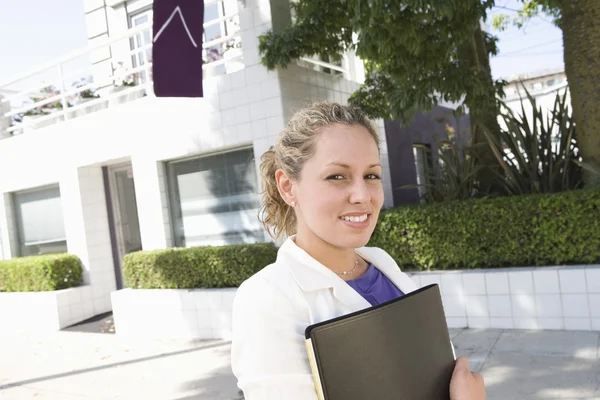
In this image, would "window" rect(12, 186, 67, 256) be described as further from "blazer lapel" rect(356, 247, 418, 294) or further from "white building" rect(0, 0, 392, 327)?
"blazer lapel" rect(356, 247, 418, 294)

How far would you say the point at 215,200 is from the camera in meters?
7.62

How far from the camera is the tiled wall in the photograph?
490cm

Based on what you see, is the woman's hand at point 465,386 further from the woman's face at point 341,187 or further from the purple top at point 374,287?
the woman's face at point 341,187

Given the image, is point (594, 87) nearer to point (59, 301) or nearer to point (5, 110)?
point (59, 301)

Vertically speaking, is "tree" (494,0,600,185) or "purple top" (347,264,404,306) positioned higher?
"tree" (494,0,600,185)

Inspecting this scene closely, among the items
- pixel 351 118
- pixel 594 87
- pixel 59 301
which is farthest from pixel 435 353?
pixel 59 301

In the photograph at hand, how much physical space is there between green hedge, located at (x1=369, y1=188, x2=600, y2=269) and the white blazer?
448 centimetres

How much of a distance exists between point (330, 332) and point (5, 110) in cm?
1143

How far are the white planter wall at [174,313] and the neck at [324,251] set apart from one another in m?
5.01

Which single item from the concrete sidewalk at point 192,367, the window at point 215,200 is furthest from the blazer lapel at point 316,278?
the window at point 215,200

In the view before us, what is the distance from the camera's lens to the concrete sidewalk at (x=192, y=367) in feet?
13.2

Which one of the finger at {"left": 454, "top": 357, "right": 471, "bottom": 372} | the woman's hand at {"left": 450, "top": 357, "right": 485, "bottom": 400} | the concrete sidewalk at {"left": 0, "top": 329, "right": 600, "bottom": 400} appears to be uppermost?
the finger at {"left": 454, "top": 357, "right": 471, "bottom": 372}

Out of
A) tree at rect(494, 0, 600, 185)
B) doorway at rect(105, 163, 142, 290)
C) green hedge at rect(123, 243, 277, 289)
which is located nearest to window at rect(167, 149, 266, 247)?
green hedge at rect(123, 243, 277, 289)

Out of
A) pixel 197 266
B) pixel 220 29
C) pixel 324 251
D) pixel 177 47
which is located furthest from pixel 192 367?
pixel 220 29
